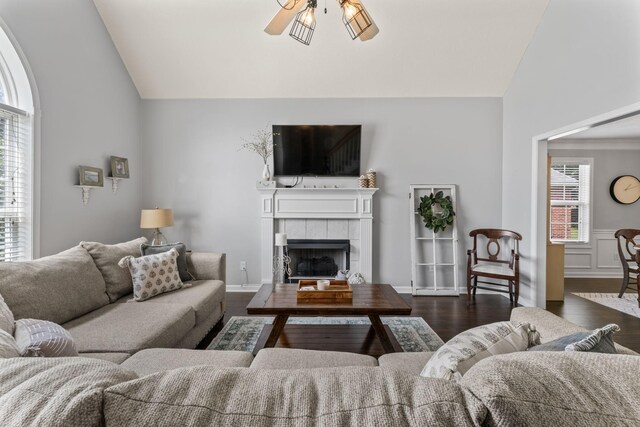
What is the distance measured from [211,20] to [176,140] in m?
1.62

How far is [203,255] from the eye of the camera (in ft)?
10.5

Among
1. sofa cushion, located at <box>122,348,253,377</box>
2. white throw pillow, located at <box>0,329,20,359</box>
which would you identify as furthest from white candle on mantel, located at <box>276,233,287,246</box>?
white throw pillow, located at <box>0,329,20,359</box>

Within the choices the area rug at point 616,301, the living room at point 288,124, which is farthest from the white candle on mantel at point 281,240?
the area rug at point 616,301

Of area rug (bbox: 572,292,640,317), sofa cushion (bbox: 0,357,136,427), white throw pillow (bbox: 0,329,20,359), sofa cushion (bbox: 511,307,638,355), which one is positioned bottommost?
area rug (bbox: 572,292,640,317)

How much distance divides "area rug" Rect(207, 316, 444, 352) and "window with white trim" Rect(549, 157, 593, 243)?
13.0 ft

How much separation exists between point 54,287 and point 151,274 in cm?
67

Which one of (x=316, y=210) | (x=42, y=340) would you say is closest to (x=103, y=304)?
(x=42, y=340)

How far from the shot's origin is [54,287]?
2.01 metres

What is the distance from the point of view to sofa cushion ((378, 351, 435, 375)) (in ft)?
4.78

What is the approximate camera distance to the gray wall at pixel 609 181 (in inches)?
211

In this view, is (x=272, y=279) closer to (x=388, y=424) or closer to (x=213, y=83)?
(x=213, y=83)

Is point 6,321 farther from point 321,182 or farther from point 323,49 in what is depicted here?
point 323,49

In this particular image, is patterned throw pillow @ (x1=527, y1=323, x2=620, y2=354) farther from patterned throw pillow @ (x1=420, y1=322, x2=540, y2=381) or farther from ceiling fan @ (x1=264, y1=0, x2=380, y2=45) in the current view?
ceiling fan @ (x1=264, y1=0, x2=380, y2=45)

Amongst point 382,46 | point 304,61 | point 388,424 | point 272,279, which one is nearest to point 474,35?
point 382,46
